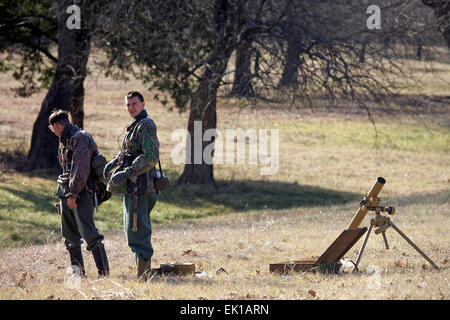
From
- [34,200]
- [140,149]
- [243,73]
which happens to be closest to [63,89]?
[34,200]

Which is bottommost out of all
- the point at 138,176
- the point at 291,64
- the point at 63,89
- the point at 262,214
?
the point at 262,214

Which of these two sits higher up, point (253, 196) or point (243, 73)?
point (243, 73)

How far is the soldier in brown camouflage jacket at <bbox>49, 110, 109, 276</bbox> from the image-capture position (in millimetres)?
7984

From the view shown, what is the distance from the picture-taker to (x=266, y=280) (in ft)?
24.9

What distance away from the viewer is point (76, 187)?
7.95m

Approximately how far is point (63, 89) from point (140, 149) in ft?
Result: 47.5

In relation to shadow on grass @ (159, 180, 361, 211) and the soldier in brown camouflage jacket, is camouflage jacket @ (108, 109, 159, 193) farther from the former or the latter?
shadow on grass @ (159, 180, 361, 211)

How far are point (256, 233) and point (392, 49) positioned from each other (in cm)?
759

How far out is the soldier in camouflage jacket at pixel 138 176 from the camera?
7.56 metres

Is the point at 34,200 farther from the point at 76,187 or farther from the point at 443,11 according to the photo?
the point at 443,11

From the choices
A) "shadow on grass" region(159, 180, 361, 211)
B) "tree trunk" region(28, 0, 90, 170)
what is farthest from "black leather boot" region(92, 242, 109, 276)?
"tree trunk" region(28, 0, 90, 170)

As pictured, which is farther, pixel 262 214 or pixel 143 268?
pixel 262 214
